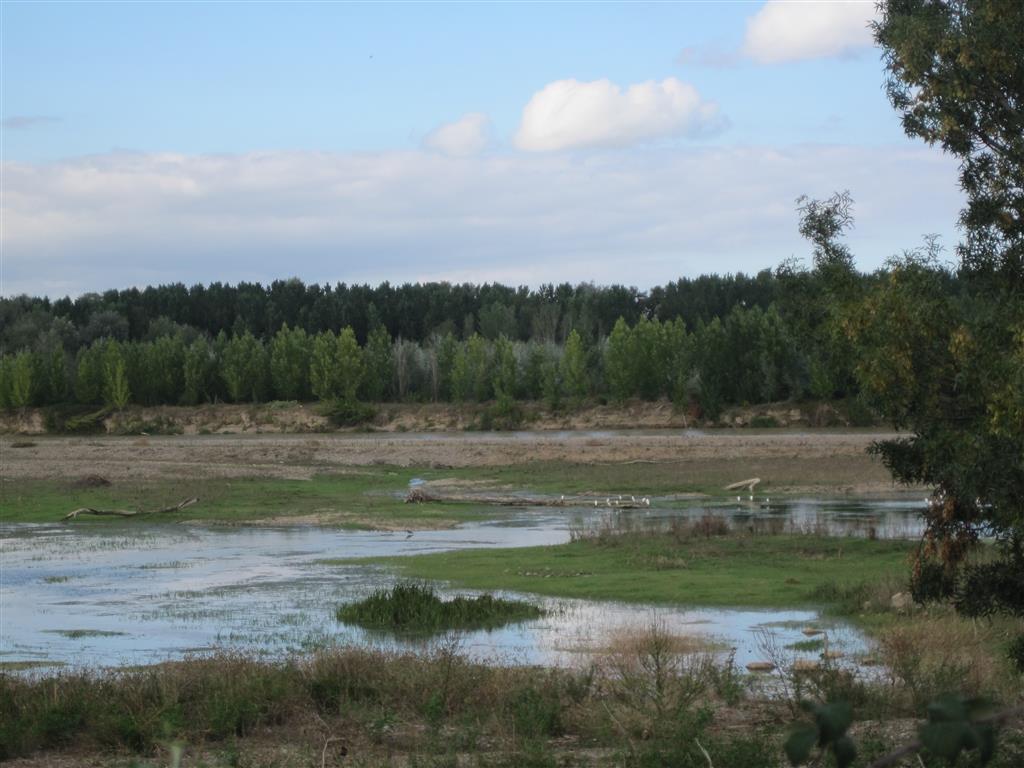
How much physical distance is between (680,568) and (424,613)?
313 inches

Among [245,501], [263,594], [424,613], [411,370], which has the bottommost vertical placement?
[245,501]

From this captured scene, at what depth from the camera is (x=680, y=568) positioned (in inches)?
1086

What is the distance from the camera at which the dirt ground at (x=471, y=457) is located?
54.7 m

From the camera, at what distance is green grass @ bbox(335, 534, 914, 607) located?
24.4 meters

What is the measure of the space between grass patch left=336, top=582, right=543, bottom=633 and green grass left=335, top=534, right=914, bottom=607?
312 centimetres

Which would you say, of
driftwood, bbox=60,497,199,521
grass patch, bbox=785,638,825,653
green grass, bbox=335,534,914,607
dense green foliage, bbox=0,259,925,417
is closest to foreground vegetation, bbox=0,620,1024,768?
grass patch, bbox=785,638,825,653

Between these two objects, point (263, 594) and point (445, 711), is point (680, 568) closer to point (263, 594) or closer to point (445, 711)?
point (263, 594)

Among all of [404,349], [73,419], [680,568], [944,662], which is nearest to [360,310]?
[404,349]

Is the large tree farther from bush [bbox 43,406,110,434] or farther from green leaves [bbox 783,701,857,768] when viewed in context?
bush [bbox 43,406,110,434]

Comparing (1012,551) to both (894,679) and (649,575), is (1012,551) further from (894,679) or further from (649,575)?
(649,575)

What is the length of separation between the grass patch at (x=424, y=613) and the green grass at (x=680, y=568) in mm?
3115

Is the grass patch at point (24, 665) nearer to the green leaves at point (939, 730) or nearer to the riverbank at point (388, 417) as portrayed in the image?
the green leaves at point (939, 730)

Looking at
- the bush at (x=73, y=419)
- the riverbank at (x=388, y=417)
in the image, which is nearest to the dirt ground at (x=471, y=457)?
the riverbank at (x=388, y=417)

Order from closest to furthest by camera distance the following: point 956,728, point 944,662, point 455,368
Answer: point 956,728 < point 944,662 < point 455,368
